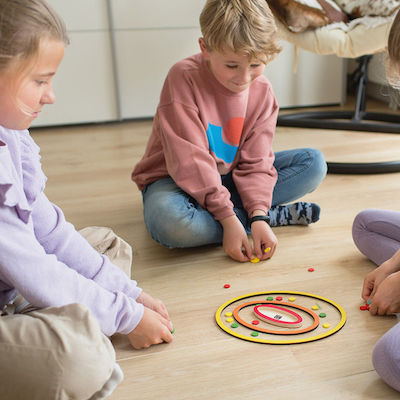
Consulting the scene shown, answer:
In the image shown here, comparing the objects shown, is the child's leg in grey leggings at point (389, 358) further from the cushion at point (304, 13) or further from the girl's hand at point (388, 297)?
the cushion at point (304, 13)

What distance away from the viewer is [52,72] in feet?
2.56

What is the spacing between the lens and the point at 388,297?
1.02m

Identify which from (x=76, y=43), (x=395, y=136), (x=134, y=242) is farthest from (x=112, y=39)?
(x=134, y=242)

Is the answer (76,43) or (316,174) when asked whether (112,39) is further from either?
(316,174)

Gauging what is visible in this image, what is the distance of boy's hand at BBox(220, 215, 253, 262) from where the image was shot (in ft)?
4.18

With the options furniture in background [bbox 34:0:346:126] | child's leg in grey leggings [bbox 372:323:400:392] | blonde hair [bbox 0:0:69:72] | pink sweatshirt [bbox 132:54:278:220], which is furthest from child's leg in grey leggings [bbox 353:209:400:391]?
furniture in background [bbox 34:0:346:126]

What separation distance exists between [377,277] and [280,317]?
0.65ft

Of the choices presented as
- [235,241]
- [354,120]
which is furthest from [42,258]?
[354,120]

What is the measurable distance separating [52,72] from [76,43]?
196 cm

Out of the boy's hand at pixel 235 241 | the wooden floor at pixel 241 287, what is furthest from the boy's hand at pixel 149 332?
the boy's hand at pixel 235 241

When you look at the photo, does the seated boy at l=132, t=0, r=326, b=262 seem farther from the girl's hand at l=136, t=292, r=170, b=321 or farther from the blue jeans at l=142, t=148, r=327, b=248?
the girl's hand at l=136, t=292, r=170, b=321

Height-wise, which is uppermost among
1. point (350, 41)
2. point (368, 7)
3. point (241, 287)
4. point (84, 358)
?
point (368, 7)

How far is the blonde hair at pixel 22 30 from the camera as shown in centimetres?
72

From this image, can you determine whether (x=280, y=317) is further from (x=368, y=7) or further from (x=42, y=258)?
(x=368, y=7)
